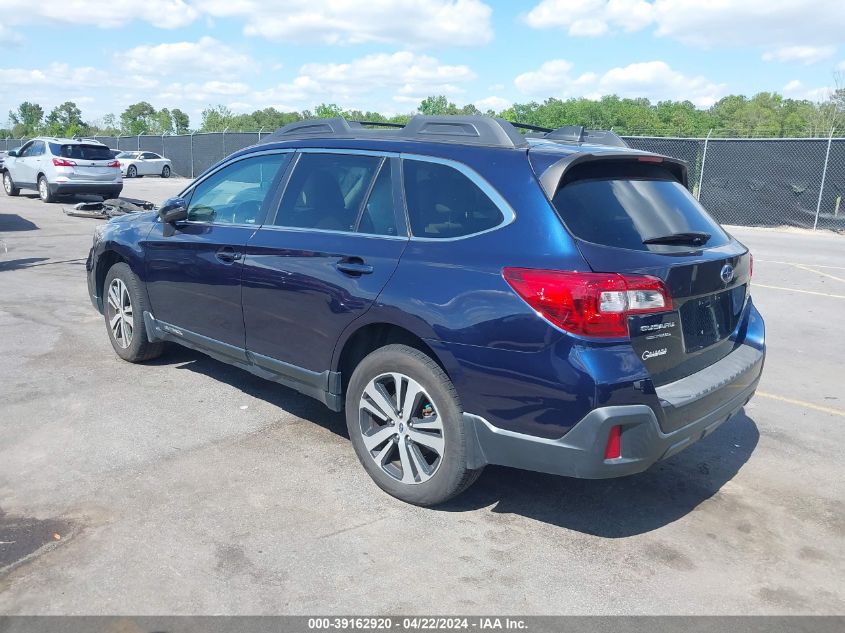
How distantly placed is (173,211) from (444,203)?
2.35 m

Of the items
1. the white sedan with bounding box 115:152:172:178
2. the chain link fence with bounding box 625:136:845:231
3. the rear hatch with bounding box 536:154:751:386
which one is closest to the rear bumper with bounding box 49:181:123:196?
the chain link fence with bounding box 625:136:845:231

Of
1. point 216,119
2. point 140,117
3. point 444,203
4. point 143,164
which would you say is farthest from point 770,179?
point 140,117

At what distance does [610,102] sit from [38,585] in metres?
63.4

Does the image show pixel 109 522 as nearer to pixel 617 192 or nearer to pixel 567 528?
pixel 567 528

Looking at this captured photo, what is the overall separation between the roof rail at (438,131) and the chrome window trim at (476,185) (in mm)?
128

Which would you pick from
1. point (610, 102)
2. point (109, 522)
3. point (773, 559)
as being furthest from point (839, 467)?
point (610, 102)

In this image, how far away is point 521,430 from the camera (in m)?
3.29

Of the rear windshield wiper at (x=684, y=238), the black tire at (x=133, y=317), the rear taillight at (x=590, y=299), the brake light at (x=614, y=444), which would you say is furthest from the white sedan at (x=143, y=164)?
the brake light at (x=614, y=444)

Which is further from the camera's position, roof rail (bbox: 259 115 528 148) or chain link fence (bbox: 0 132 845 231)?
chain link fence (bbox: 0 132 845 231)

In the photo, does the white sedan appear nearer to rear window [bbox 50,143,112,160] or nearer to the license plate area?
rear window [bbox 50,143,112,160]

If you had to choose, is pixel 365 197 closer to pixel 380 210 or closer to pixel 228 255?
pixel 380 210

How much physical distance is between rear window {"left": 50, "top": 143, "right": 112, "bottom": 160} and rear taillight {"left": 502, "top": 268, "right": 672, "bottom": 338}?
20.7 m

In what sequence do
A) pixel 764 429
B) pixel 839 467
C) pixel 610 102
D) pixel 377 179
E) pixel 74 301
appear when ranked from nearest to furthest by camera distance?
1. pixel 377 179
2. pixel 839 467
3. pixel 764 429
4. pixel 74 301
5. pixel 610 102

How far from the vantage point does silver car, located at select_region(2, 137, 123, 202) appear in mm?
20578
